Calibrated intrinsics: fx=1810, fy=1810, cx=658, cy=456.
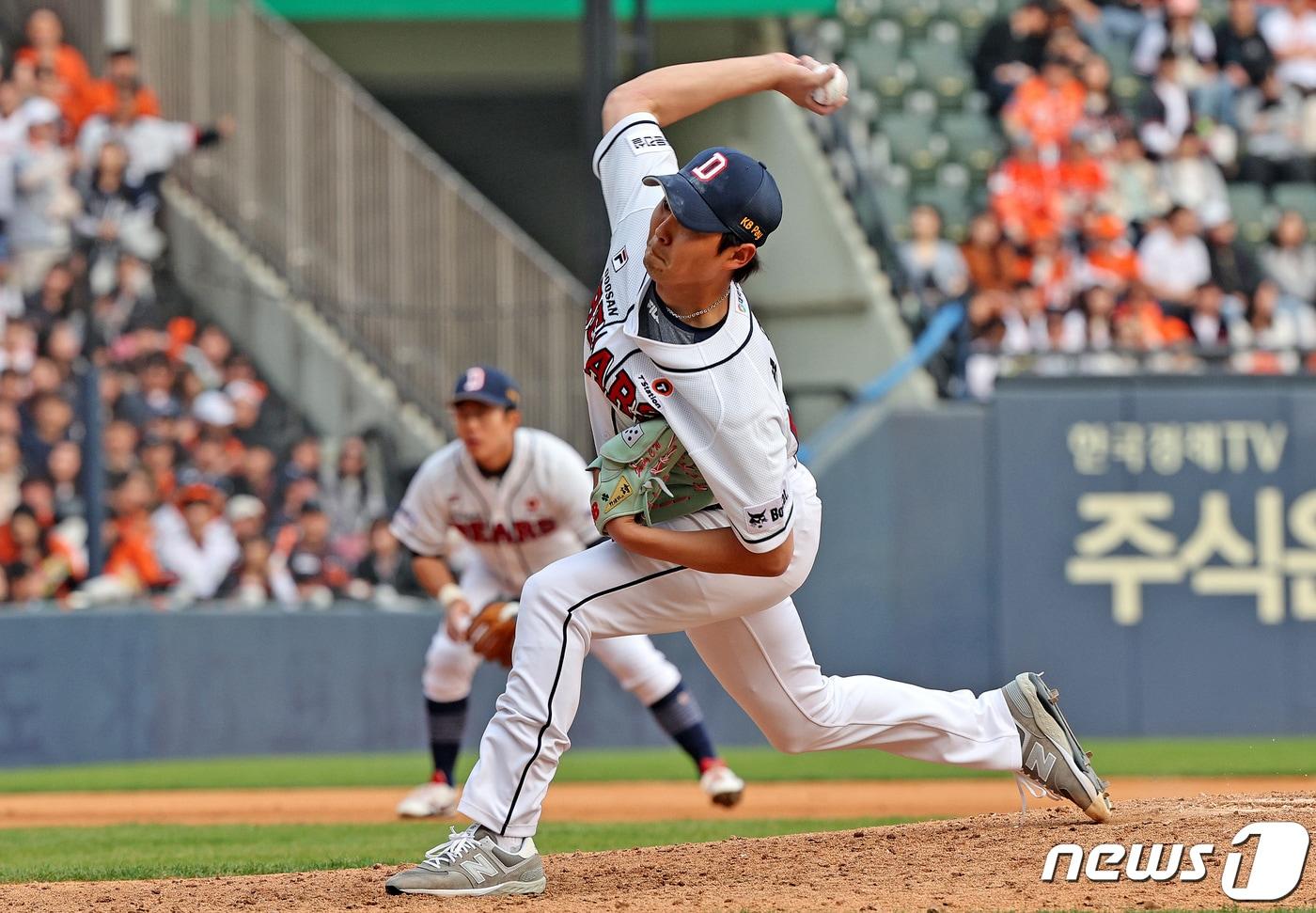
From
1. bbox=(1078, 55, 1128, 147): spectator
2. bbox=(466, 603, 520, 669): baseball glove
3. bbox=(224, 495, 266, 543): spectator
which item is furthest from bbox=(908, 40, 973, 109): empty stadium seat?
bbox=(466, 603, 520, 669): baseball glove

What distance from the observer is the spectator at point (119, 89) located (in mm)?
13281

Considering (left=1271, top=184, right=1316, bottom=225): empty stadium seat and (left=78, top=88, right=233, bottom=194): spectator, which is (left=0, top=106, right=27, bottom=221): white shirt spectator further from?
(left=1271, top=184, right=1316, bottom=225): empty stadium seat

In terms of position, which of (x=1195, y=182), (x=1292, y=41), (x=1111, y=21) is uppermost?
(x=1111, y=21)

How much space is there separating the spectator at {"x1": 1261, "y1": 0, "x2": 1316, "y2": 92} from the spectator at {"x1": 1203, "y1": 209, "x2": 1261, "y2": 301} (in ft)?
7.78

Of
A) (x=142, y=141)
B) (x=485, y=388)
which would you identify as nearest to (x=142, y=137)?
(x=142, y=141)

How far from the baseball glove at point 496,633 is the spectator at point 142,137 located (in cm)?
773

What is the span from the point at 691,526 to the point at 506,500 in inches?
121

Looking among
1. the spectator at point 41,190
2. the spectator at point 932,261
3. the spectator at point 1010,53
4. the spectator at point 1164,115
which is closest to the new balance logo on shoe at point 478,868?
the spectator at point 41,190

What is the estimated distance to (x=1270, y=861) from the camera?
4.49 meters

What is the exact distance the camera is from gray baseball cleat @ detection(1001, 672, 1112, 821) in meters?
5.06

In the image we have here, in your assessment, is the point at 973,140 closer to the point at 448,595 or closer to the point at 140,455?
the point at 140,455

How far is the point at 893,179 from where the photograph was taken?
1583 centimetres

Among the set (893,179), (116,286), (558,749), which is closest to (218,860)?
(558,749)

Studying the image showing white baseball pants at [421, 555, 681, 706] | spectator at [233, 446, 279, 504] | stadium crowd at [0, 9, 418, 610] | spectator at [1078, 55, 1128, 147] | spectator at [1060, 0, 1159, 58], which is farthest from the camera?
spectator at [1060, 0, 1159, 58]
